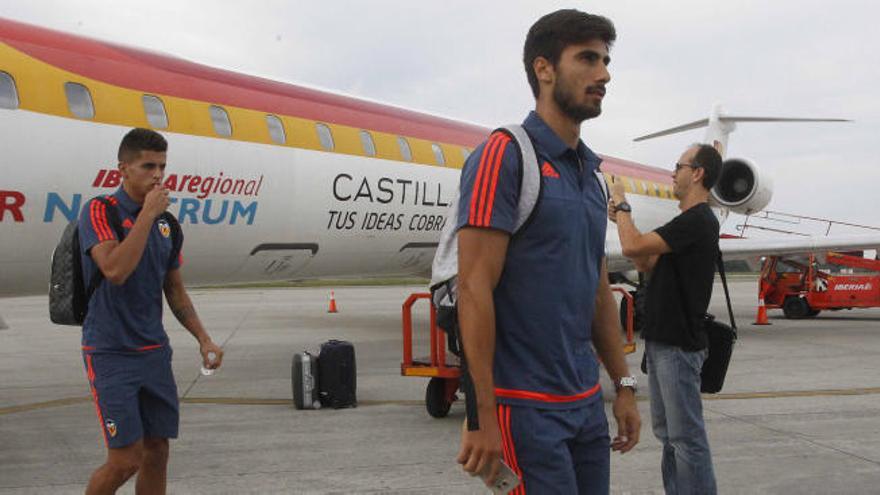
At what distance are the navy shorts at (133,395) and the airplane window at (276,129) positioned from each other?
5.12 meters

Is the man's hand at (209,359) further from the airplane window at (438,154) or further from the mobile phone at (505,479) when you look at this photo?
the airplane window at (438,154)

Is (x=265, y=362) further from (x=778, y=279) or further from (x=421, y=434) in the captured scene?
(x=778, y=279)

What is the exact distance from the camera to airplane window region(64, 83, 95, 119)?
22.5 feet

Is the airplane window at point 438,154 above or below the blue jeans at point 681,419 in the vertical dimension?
above

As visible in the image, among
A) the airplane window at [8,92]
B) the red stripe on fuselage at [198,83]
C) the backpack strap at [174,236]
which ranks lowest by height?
the backpack strap at [174,236]

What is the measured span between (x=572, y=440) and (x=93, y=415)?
635cm

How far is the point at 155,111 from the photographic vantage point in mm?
7598

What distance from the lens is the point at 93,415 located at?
25.1ft

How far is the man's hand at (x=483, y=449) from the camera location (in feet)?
7.39

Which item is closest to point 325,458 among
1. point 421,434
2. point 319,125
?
point 421,434

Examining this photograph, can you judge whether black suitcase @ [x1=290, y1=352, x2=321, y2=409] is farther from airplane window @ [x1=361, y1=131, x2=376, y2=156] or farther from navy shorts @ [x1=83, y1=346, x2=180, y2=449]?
navy shorts @ [x1=83, y1=346, x2=180, y2=449]

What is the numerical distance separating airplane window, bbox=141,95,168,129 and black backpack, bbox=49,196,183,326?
150 inches

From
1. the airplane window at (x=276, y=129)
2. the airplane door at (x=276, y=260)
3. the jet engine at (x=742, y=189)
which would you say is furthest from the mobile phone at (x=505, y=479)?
the jet engine at (x=742, y=189)

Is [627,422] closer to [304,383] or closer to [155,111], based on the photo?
[304,383]
